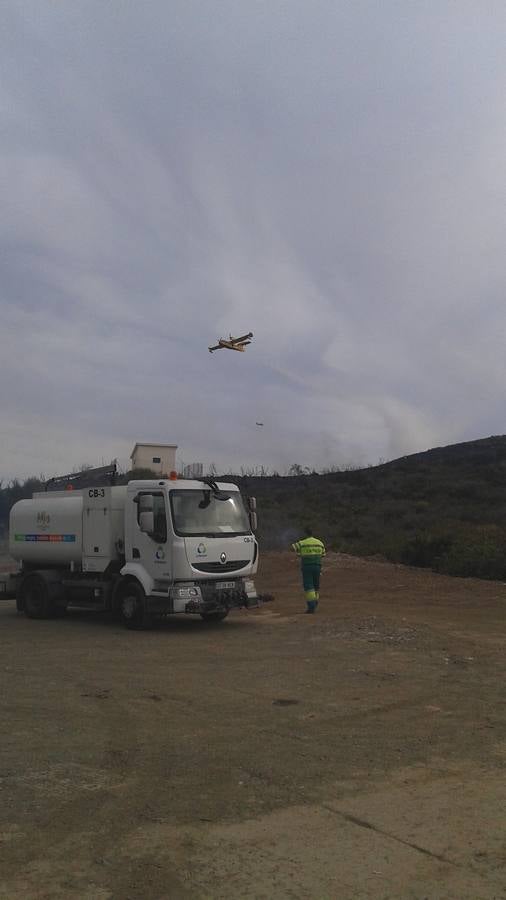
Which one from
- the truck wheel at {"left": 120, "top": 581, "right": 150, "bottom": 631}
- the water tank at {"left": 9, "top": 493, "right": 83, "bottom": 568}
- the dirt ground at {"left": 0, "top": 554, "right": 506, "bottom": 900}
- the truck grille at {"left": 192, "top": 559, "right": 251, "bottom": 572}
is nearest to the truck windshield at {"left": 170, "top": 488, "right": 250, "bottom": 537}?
the truck grille at {"left": 192, "top": 559, "right": 251, "bottom": 572}

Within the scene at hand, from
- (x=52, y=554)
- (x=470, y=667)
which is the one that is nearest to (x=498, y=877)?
(x=470, y=667)

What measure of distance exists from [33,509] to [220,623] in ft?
15.4

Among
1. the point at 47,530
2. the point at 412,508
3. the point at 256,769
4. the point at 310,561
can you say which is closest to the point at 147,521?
the point at 47,530

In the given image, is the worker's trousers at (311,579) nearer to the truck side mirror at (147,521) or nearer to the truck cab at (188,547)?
the truck cab at (188,547)

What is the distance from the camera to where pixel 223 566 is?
49.0ft

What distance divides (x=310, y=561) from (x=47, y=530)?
17.7 ft

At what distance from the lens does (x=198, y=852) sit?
495 centimetres

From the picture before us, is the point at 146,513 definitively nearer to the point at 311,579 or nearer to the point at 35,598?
the point at 311,579

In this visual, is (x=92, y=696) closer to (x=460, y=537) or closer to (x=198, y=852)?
(x=198, y=852)

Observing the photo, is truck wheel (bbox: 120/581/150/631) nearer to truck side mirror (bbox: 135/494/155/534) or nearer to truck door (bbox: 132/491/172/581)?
truck door (bbox: 132/491/172/581)

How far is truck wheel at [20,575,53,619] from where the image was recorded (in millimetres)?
16844

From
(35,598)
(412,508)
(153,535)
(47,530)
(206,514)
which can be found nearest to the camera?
(153,535)

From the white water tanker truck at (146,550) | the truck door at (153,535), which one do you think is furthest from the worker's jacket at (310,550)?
the truck door at (153,535)

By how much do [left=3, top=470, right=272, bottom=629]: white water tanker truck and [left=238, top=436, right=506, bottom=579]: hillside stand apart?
2871 mm
